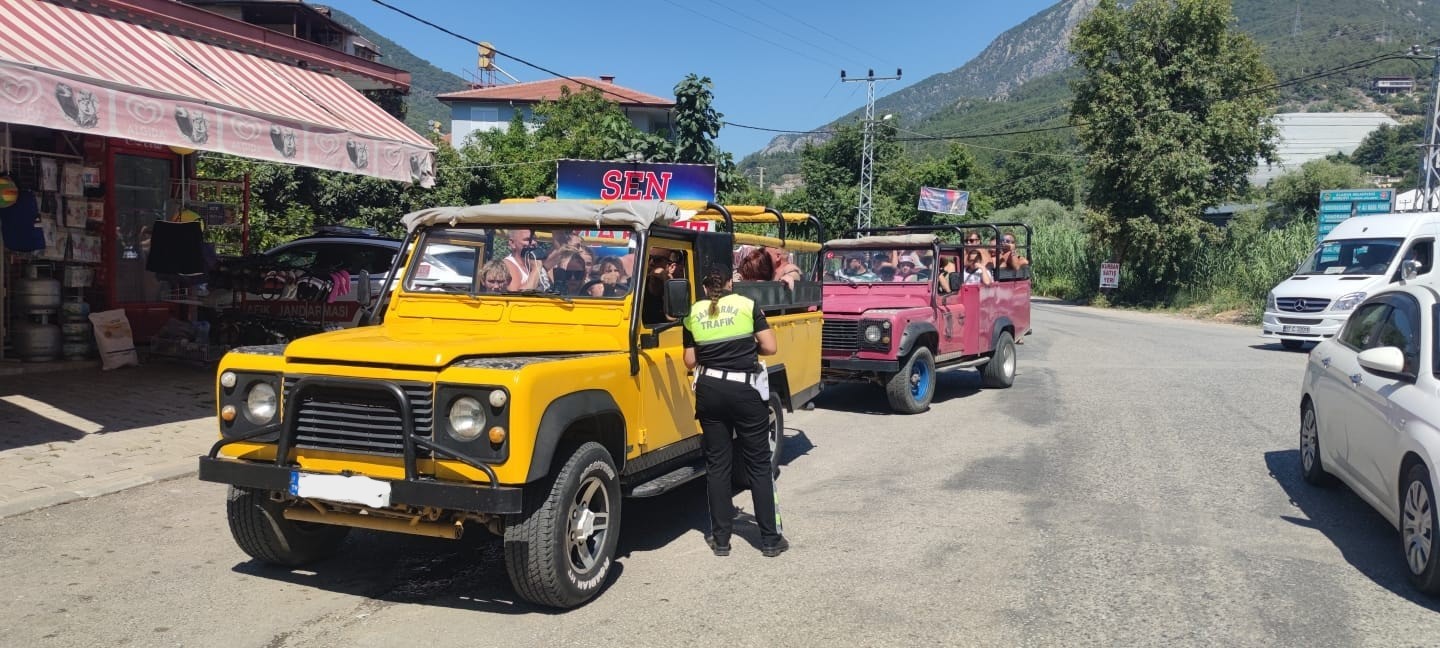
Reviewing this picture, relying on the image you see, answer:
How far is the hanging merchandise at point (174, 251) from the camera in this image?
37.4ft

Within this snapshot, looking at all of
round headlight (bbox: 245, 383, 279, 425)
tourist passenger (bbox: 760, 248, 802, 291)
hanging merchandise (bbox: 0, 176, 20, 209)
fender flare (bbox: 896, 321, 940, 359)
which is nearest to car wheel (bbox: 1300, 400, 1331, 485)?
fender flare (bbox: 896, 321, 940, 359)

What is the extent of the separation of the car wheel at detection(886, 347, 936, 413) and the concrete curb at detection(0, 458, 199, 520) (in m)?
6.71

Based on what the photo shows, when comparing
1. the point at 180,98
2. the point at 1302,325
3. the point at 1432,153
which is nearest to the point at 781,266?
the point at 180,98

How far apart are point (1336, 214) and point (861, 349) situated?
79.3 ft

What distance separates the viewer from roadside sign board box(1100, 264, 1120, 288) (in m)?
36.3

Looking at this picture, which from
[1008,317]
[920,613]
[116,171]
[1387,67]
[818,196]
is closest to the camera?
[920,613]

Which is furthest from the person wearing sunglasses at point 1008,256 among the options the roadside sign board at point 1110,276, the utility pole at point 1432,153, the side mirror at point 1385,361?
the roadside sign board at point 1110,276

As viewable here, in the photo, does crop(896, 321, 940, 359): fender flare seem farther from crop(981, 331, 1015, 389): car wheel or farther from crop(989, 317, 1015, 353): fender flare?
crop(981, 331, 1015, 389): car wheel

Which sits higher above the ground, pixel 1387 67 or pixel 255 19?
pixel 1387 67

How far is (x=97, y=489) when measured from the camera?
22.1 feet

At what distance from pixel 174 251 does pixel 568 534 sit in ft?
29.5

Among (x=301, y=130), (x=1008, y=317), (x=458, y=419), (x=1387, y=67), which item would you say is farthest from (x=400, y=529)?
(x=1387, y=67)

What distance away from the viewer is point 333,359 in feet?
14.8

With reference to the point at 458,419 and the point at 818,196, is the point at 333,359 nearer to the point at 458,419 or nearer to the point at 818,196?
the point at 458,419
